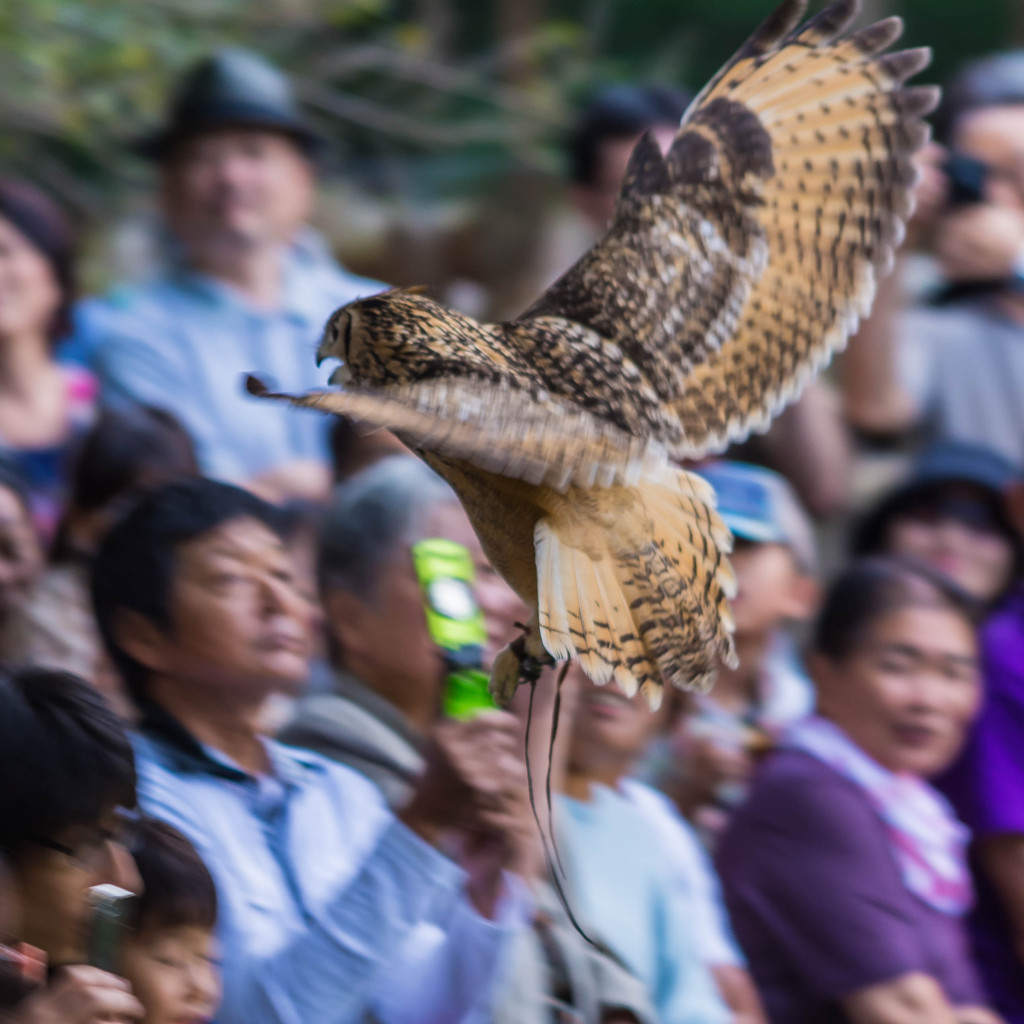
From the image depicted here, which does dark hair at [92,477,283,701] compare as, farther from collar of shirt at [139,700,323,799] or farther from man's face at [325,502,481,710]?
man's face at [325,502,481,710]

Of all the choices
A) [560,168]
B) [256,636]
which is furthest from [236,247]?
[560,168]

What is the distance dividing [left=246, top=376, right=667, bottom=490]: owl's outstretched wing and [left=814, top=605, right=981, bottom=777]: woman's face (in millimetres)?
1114

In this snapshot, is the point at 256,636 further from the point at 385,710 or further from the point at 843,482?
the point at 843,482

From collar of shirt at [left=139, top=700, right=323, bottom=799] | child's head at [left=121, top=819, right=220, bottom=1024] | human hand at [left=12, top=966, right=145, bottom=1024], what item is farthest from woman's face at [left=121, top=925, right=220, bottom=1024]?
collar of shirt at [left=139, top=700, right=323, bottom=799]

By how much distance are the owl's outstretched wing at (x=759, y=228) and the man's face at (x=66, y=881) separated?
2.31 ft

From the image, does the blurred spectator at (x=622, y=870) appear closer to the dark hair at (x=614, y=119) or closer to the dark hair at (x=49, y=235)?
the dark hair at (x=49, y=235)

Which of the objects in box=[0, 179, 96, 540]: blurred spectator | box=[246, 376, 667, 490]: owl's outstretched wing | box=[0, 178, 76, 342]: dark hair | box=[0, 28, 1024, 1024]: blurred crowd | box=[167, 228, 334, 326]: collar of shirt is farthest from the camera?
box=[167, 228, 334, 326]: collar of shirt

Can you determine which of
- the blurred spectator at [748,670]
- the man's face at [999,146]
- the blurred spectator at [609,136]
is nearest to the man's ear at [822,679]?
the blurred spectator at [748,670]

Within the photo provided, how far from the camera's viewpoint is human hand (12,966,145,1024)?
1.07 m

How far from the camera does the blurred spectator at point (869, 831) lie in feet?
5.95

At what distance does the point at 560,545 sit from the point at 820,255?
0.64 meters

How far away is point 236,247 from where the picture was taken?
2.54 metres

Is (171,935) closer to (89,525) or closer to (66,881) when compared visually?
(66,881)

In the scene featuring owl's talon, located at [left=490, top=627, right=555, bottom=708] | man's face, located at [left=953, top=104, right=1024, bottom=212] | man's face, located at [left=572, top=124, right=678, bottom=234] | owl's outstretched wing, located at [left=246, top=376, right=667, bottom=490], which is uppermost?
man's face, located at [left=953, top=104, right=1024, bottom=212]
